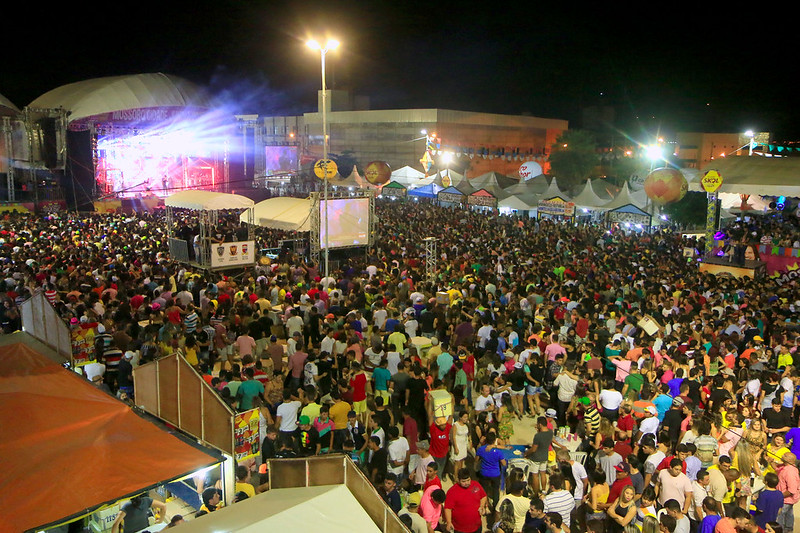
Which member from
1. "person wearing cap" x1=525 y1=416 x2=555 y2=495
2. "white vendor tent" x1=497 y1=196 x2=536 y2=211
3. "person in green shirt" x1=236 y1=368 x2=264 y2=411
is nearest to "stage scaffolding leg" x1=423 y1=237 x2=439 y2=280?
"person in green shirt" x1=236 y1=368 x2=264 y2=411

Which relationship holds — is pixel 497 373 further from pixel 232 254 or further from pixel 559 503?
pixel 232 254

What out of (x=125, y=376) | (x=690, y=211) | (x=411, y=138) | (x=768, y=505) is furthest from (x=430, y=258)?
(x=411, y=138)

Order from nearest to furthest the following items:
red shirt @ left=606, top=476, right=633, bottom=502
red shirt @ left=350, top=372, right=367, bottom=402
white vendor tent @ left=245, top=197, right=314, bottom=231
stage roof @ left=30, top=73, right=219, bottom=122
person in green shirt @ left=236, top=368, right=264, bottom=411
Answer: red shirt @ left=606, top=476, right=633, bottom=502, person in green shirt @ left=236, top=368, right=264, bottom=411, red shirt @ left=350, top=372, right=367, bottom=402, white vendor tent @ left=245, top=197, right=314, bottom=231, stage roof @ left=30, top=73, right=219, bottom=122

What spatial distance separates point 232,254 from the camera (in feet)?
56.8

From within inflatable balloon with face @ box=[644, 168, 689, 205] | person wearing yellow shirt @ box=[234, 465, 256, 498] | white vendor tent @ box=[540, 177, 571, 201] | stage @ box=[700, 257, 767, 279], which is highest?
inflatable balloon with face @ box=[644, 168, 689, 205]

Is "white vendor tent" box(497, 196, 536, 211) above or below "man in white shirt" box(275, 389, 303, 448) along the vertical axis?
above

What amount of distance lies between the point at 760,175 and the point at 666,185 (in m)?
3.20

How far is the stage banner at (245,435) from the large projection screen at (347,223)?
37.9 ft

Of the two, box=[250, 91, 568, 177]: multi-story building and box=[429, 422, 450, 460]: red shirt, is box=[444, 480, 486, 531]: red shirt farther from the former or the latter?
box=[250, 91, 568, 177]: multi-story building

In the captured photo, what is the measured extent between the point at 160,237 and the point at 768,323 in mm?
17878

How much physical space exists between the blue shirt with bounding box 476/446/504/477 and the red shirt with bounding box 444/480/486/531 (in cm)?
99

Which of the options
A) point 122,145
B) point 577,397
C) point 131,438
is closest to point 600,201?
point 577,397

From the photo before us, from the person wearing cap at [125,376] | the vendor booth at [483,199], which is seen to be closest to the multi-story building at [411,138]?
the vendor booth at [483,199]

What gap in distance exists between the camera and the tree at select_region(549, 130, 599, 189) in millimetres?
51656
